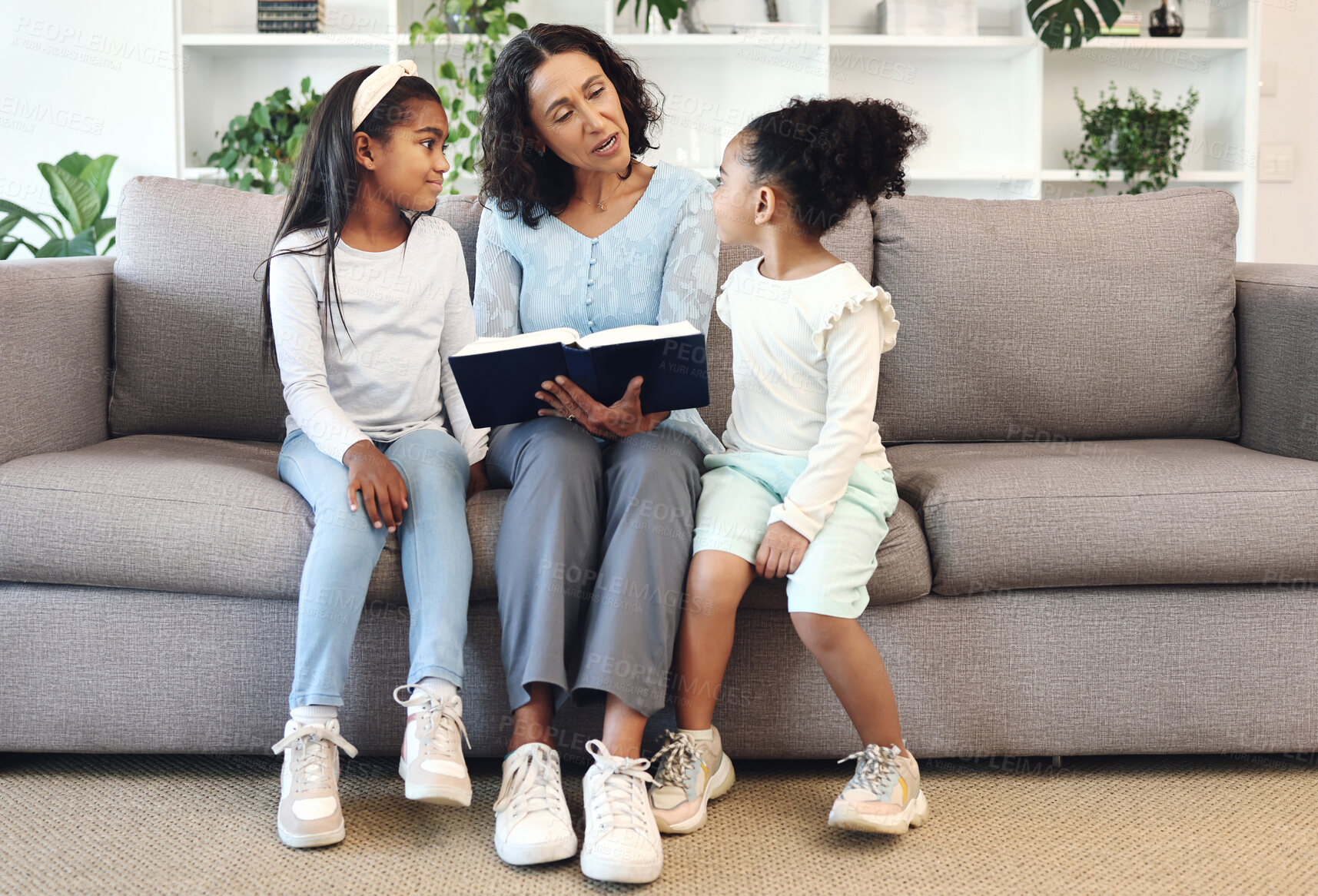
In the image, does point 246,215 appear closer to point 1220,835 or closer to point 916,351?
point 916,351

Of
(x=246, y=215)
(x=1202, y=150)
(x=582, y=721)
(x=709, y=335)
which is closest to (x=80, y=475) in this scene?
(x=246, y=215)

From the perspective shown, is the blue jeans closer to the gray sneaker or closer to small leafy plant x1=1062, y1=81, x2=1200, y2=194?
the gray sneaker

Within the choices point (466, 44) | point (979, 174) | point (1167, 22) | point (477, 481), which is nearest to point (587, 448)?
point (477, 481)

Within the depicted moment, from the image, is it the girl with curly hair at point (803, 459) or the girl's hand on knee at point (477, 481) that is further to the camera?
the girl's hand on knee at point (477, 481)

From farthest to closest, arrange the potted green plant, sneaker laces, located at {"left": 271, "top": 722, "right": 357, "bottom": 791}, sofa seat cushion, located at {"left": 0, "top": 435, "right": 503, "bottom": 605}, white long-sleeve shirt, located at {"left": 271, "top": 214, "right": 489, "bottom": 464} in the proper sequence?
1. the potted green plant
2. white long-sleeve shirt, located at {"left": 271, "top": 214, "right": 489, "bottom": 464}
3. sofa seat cushion, located at {"left": 0, "top": 435, "right": 503, "bottom": 605}
4. sneaker laces, located at {"left": 271, "top": 722, "right": 357, "bottom": 791}

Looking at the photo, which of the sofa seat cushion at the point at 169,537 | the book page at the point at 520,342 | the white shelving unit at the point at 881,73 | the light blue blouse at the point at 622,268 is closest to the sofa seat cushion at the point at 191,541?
the sofa seat cushion at the point at 169,537

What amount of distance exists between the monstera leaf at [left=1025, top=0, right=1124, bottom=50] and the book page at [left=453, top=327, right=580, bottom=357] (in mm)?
2452

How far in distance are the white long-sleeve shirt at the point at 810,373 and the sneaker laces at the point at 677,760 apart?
28 centimetres

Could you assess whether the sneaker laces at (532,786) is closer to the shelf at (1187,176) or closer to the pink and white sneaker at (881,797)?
the pink and white sneaker at (881,797)

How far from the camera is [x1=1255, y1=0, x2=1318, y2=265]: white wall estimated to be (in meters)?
3.38

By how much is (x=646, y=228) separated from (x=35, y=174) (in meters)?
2.71

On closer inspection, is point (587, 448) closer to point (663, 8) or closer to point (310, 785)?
point (310, 785)

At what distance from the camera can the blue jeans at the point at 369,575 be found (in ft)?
3.99

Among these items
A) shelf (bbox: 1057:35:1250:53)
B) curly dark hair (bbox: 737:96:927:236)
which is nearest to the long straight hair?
curly dark hair (bbox: 737:96:927:236)
